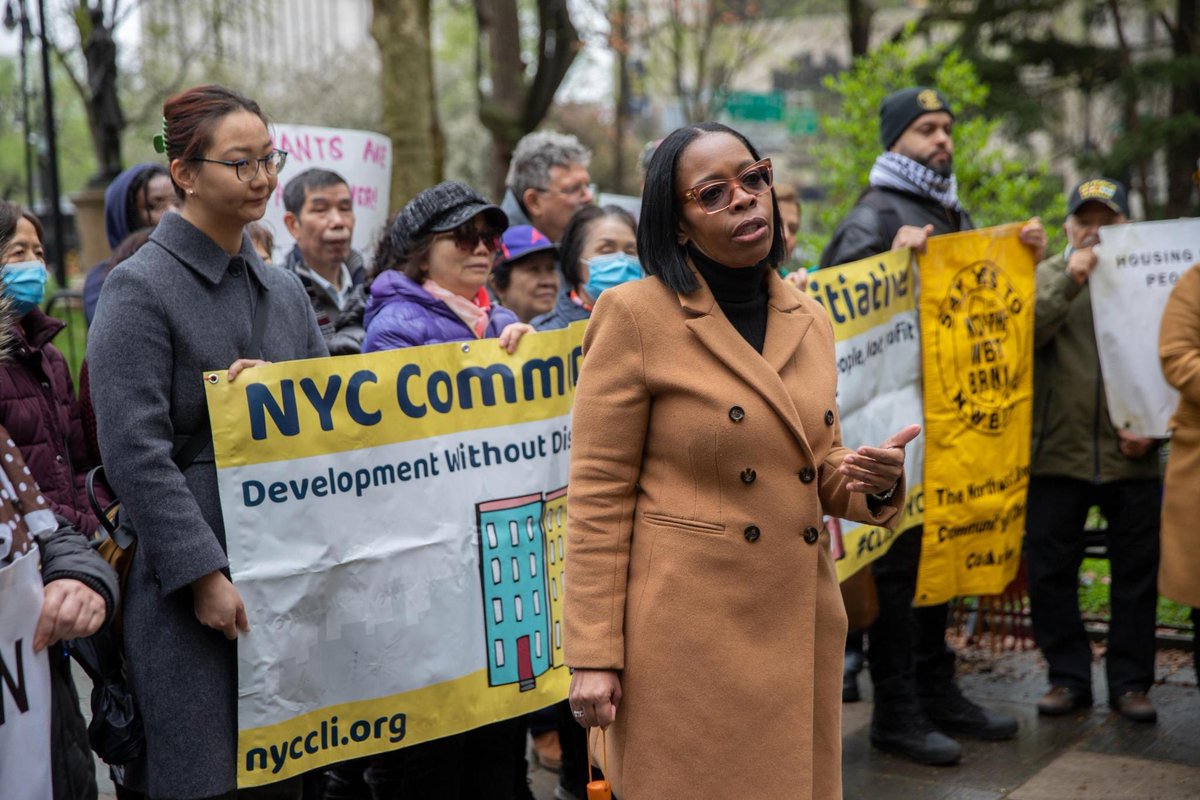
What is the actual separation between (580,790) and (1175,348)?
2.89 metres

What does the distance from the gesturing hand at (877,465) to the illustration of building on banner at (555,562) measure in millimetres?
1476

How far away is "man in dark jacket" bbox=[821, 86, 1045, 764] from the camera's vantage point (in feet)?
17.1

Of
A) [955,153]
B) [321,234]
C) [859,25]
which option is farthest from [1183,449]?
[859,25]

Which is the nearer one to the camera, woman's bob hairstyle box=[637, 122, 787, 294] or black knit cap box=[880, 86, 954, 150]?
woman's bob hairstyle box=[637, 122, 787, 294]

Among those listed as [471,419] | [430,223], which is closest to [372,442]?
[471,419]

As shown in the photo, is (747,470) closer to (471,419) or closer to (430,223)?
(471,419)

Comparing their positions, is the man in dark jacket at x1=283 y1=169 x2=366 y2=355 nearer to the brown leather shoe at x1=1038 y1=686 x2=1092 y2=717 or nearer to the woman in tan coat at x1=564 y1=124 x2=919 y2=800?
the woman in tan coat at x1=564 y1=124 x2=919 y2=800

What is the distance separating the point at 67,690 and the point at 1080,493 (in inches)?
172

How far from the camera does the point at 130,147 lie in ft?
128

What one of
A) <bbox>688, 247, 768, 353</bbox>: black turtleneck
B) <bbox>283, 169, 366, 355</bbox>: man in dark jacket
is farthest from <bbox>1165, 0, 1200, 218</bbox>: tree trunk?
<bbox>688, 247, 768, 353</bbox>: black turtleneck

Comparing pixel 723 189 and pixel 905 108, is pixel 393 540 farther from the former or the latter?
pixel 905 108

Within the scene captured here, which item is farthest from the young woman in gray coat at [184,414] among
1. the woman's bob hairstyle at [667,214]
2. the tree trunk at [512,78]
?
the tree trunk at [512,78]

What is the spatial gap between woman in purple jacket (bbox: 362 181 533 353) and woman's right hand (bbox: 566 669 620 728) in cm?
153

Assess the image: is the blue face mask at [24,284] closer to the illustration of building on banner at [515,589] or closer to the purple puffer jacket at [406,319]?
the purple puffer jacket at [406,319]
